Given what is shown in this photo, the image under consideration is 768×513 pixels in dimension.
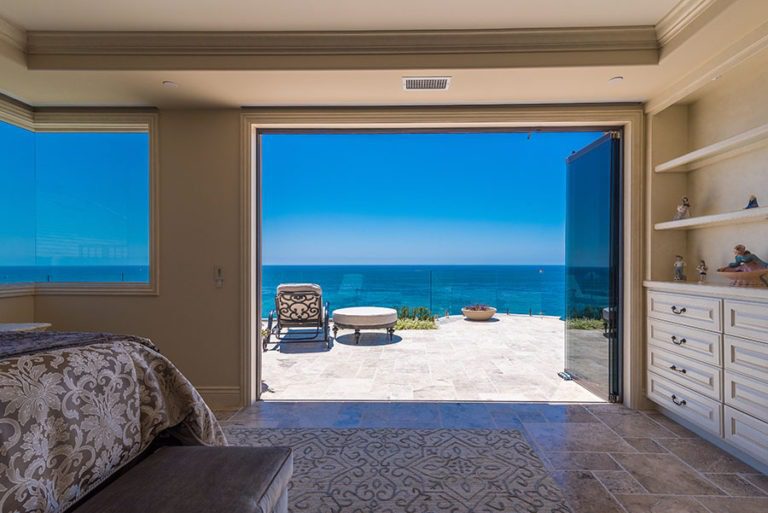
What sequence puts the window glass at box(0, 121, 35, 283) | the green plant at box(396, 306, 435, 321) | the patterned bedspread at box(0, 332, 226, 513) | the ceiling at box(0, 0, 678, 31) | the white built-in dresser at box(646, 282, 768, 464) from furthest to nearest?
the green plant at box(396, 306, 435, 321) < the window glass at box(0, 121, 35, 283) < the ceiling at box(0, 0, 678, 31) < the white built-in dresser at box(646, 282, 768, 464) < the patterned bedspread at box(0, 332, 226, 513)

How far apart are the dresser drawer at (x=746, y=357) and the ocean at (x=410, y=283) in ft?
22.4

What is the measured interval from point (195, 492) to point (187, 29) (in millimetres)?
2709

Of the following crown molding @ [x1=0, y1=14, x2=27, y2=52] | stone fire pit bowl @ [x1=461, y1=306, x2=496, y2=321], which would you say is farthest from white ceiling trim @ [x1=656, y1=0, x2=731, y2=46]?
stone fire pit bowl @ [x1=461, y1=306, x2=496, y2=321]

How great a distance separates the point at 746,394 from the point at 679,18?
7.45 feet

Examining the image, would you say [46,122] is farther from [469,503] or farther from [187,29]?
[469,503]

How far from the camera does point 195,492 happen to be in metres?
1.24

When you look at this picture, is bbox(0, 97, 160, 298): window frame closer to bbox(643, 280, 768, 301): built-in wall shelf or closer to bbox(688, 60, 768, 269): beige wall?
bbox(643, 280, 768, 301): built-in wall shelf

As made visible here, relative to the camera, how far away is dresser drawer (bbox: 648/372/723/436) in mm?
2410

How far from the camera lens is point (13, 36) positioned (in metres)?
2.47

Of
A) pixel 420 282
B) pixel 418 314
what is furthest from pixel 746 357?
pixel 420 282

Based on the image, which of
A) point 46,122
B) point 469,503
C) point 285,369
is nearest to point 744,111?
point 469,503

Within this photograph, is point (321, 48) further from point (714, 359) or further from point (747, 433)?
point (747, 433)

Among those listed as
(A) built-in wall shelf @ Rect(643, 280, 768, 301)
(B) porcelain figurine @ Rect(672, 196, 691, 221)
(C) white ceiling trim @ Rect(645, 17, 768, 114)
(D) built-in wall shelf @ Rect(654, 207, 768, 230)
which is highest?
(C) white ceiling trim @ Rect(645, 17, 768, 114)

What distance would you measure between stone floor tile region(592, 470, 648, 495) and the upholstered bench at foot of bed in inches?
69.8
